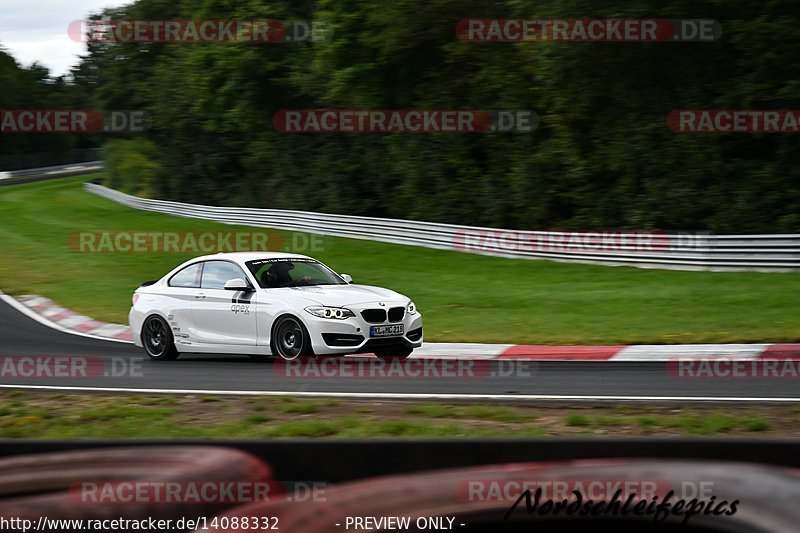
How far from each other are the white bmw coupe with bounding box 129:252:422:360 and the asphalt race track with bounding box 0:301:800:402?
1.09 feet

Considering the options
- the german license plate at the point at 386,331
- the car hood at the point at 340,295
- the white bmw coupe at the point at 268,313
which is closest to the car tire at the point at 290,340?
the white bmw coupe at the point at 268,313

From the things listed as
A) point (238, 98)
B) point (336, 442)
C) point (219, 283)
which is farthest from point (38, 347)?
point (238, 98)

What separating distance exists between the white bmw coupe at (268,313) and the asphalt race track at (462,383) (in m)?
0.33

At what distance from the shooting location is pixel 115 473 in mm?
5141

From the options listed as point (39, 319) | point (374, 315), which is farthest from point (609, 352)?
point (39, 319)

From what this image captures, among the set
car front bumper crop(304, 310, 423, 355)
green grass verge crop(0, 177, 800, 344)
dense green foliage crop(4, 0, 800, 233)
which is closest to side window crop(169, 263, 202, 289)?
car front bumper crop(304, 310, 423, 355)

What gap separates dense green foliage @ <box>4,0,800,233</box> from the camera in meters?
24.5

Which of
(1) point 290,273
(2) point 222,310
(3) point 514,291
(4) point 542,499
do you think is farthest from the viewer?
(3) point 514,291

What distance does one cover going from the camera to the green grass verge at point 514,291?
15.4 m

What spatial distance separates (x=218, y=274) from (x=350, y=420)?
203 inches

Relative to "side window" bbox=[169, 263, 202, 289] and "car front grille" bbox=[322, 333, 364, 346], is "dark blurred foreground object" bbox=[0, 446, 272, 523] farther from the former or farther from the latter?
"side window" bbox=[169, 263, 202, 289]

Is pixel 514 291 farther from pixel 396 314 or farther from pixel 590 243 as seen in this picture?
pixel 396 314

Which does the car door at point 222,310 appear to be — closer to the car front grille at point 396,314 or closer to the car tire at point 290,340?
the car tire at point 290,340

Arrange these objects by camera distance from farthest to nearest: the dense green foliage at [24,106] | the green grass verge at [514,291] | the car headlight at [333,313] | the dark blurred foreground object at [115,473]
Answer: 1. the dense green foliage at [24,106]
2. the green grass verge at [514,291]
3. the car headlight at [333,313]
4. the dark blurred foreground object at [115,473]
